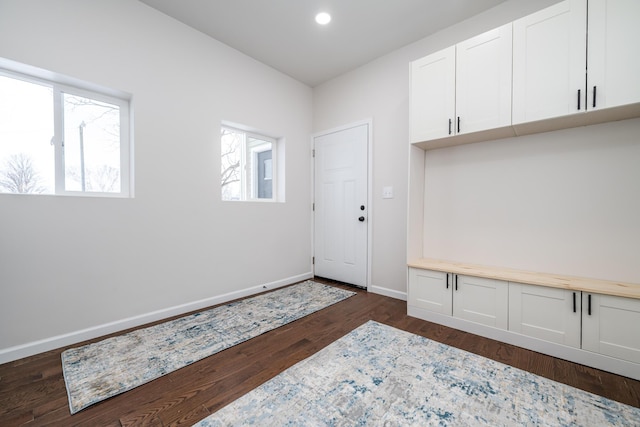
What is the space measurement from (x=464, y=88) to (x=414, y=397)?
2462 millimetres

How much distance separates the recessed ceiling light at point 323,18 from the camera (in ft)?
8.58

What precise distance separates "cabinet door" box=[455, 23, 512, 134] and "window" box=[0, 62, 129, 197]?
3.13 m

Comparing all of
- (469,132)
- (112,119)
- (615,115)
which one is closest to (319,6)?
(469,132)

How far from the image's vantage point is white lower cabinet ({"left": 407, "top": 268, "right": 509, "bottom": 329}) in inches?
86.0

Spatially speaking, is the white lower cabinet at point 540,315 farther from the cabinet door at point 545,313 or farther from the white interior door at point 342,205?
the white interior door at point 342,205

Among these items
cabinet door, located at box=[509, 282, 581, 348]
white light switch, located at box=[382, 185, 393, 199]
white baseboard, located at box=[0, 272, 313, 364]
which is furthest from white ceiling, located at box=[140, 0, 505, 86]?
white baseboard, located at box=[0, 272, 313, 364]

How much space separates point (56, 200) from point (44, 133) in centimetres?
57

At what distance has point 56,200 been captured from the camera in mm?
2066

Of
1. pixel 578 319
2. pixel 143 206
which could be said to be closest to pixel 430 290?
pixel 578 319

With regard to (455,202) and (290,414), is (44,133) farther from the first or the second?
(455,202)

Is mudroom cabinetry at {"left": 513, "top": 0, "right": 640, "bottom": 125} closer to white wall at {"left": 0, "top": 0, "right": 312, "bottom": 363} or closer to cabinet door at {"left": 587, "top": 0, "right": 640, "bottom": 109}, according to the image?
cabinet door at {"left": 587, "top": 0, "right": 640, "bottom": 109}

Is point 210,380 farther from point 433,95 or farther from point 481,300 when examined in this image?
point 433,95

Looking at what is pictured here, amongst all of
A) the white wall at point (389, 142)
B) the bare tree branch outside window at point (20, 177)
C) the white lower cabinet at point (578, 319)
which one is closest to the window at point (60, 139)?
the bare tree branch outside window at point (20, 177)

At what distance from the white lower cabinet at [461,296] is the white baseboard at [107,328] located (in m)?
1.97
